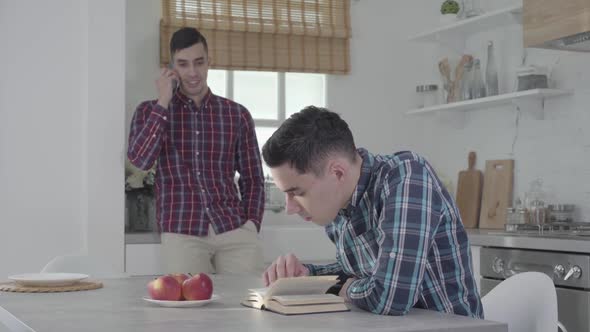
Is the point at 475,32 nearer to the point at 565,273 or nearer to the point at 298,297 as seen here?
the point at 565,273

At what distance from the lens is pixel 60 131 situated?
383 centimetres

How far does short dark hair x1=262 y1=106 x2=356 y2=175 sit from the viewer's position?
1.99 meters

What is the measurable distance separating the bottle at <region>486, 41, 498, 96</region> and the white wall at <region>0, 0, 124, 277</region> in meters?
1.88

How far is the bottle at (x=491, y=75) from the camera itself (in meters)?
4.43

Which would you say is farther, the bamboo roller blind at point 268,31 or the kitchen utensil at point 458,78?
the kitchen utensil at point 458,78

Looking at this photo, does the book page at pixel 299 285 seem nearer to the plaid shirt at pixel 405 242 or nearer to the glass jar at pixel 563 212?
the plaid shirt at pixel 405 242

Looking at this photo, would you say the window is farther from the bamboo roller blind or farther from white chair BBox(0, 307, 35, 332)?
white chair BBox(0, 307, 35, 332)

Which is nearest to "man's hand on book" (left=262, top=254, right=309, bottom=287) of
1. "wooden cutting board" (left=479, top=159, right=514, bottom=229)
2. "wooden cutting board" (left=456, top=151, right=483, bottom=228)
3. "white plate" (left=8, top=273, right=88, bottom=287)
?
"white plate" (left=8, top=273, right=88, bottom=287)

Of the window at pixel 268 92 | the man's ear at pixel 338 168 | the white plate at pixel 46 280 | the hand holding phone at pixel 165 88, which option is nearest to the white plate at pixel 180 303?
the man's ear at pixel 338 168

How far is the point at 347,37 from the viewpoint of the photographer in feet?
15.8

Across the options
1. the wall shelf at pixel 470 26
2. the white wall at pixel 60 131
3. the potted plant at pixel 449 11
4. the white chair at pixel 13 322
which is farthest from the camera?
the potted plant at pixel 449 11

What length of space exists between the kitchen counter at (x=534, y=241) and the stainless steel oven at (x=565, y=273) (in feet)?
0.10

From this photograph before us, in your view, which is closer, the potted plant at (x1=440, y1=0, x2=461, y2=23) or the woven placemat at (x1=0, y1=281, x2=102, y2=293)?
the woven placemat at (x1=0, y1=281, x2=102, y2=293)

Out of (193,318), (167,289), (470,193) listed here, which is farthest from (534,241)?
(193,318)
